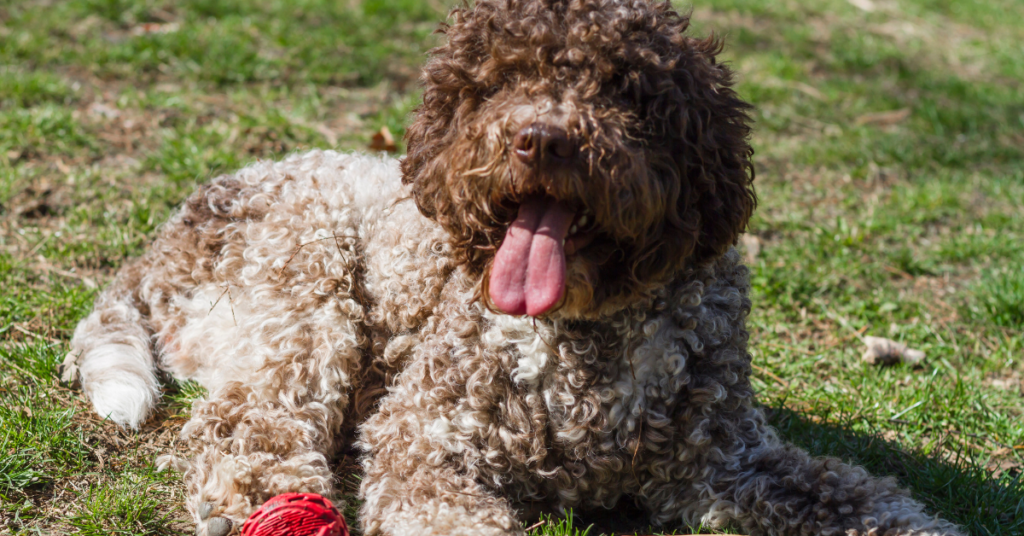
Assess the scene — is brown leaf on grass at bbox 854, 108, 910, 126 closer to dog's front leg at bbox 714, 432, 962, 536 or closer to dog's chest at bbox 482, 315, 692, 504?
dog's front leg at bbox 714, 432, 962, 536

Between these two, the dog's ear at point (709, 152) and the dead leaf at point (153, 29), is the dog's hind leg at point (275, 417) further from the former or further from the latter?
the dead leaf at point (153, 29)

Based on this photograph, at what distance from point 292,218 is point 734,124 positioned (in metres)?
1.92

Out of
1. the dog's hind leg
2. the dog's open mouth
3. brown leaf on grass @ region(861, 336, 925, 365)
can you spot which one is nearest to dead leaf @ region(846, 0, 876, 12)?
brown leaf on grass @ region(861, 336, 925, 365)

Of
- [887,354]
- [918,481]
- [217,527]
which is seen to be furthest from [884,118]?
[217,527]

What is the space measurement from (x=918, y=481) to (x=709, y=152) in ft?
5.95

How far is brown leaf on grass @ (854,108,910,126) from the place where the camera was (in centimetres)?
743

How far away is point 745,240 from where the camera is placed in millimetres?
5355

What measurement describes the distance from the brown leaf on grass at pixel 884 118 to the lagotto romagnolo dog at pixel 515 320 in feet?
16.6

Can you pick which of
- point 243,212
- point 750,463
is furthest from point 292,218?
point 750,463

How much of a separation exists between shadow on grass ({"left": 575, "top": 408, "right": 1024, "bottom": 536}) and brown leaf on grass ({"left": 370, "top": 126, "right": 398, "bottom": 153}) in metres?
3.15

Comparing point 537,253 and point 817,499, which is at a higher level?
point 537,253

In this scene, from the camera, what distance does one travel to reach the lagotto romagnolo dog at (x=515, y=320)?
8.30ft

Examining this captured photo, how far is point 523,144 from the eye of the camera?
94.9 inches

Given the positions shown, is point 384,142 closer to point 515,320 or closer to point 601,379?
point 515,320
